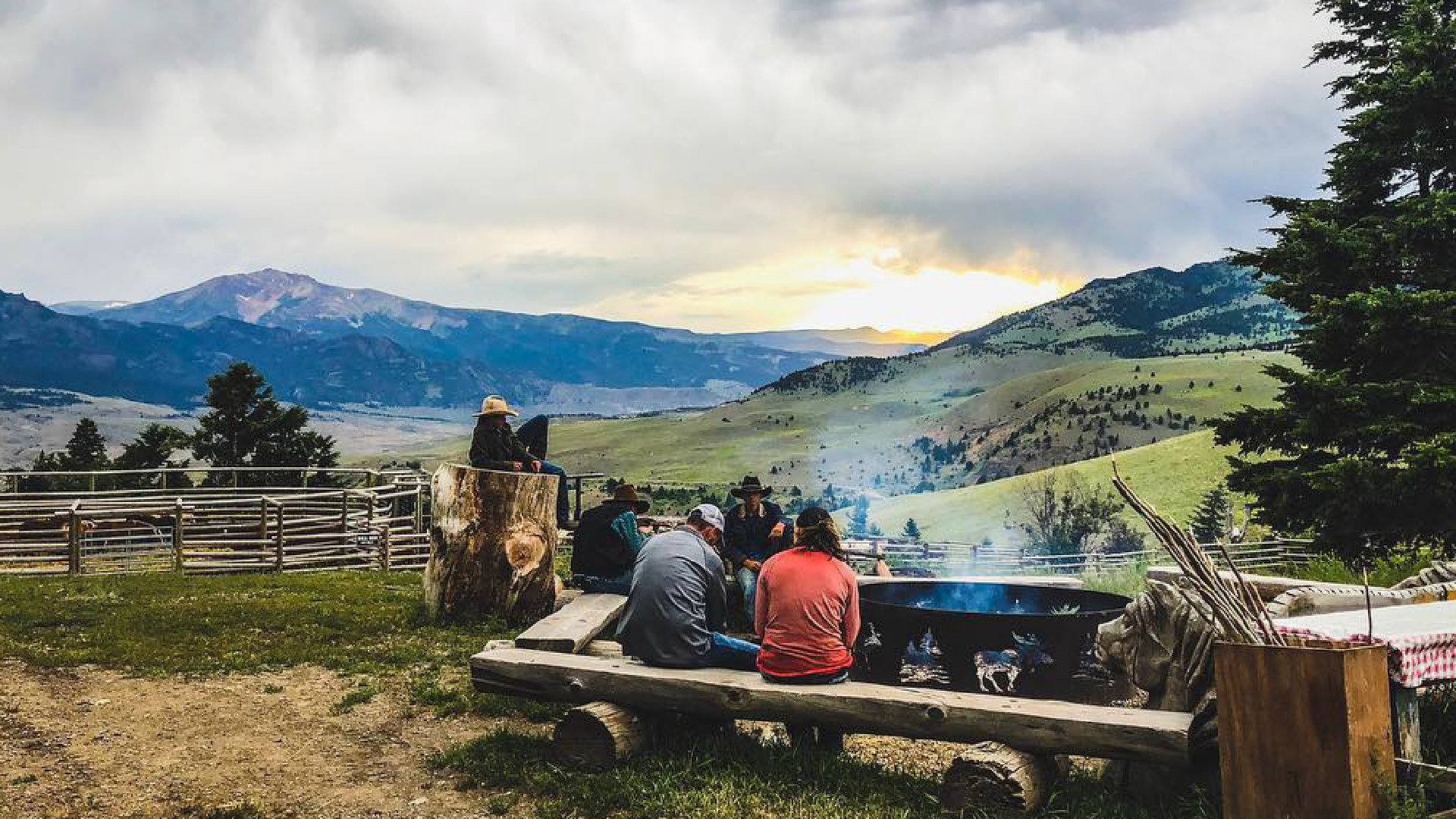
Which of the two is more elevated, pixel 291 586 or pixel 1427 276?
pixel 1427 276

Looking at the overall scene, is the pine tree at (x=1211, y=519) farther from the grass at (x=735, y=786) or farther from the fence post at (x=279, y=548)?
the grass at (x=735, y=786)

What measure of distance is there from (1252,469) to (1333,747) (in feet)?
30.2

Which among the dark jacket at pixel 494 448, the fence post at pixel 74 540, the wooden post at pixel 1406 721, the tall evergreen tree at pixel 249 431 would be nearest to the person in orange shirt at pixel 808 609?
the wooden post at pixel 1406 721

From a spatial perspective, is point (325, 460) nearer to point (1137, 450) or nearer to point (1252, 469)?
point (1252, 469)

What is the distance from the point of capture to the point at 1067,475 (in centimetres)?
9512

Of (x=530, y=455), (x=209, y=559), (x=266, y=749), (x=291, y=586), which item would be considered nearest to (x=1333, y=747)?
(x=266, y=749)

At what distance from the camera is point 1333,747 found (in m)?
4.32

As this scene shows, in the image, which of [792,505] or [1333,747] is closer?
[1333,747]

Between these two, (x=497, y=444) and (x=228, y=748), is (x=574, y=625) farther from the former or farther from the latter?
(x=497, y=444)

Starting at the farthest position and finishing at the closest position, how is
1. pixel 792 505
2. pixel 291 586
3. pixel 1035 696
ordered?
pixel 792 505, pixel 291 586, pixel 1035 696

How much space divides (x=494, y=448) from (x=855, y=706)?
22.3ft

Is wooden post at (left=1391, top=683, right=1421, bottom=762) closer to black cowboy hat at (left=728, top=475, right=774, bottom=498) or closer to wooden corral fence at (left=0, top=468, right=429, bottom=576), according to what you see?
black cowboy hat at (left=728, top=475, right=774, bottom=498)

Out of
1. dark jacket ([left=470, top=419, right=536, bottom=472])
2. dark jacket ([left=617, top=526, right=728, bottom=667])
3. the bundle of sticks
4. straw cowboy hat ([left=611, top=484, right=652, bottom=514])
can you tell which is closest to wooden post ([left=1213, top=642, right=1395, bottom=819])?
the bundle of sticks

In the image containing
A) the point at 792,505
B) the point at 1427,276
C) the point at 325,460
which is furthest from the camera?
the point at 792,505
